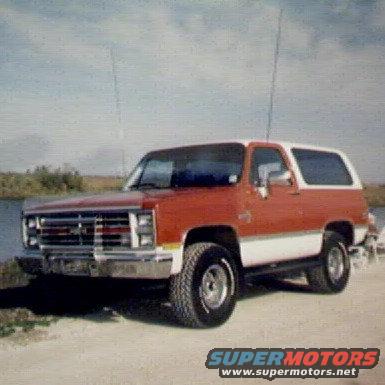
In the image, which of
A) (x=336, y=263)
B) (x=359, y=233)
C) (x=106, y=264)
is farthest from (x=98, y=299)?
(x=359, y=233)

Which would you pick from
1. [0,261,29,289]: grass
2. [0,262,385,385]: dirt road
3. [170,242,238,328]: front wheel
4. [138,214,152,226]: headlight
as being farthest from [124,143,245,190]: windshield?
[0,261,29,289]: grass

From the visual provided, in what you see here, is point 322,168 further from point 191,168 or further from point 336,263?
point 191,168

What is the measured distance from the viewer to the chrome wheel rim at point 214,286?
574 cm

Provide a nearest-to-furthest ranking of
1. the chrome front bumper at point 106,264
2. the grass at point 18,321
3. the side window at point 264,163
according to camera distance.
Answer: the chrome front bumper at point 106,264, the grass at point 18,321, the side window at point 264,163

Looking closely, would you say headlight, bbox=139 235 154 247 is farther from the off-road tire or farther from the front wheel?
the off-road tire

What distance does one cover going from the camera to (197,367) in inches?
173

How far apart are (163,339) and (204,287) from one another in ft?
2.49

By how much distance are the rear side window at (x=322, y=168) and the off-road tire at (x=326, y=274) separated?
2.77ft

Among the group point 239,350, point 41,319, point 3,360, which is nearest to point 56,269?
point 41,319

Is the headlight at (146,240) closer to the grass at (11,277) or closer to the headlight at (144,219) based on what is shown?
the headlight at (144,219)

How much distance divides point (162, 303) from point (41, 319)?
1.74 metres

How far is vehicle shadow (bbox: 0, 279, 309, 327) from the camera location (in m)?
6.35

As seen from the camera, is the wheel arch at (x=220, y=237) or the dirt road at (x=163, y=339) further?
the wheel arch at (x=220, y=237)

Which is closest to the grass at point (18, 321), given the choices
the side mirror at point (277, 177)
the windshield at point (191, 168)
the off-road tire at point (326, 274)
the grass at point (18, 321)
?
the grass at point (18, 321)
